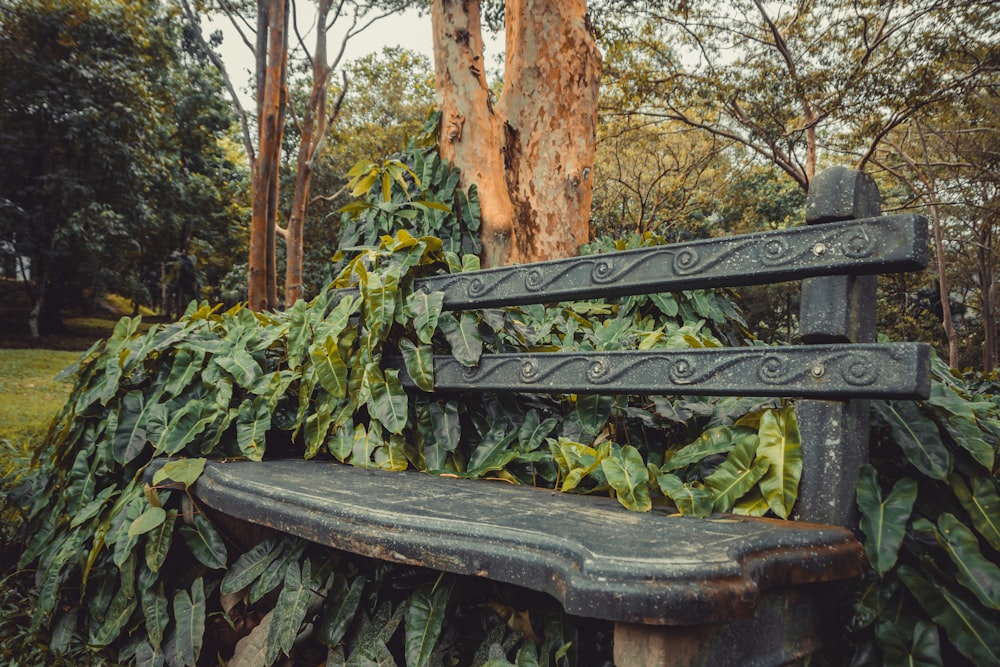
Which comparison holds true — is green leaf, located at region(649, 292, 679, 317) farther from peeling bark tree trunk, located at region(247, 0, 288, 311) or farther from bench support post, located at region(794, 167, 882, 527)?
peeling bark tree trunk, located at region(247, 0, 288, 311)

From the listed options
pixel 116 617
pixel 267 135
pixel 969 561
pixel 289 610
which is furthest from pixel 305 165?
pixel 969 561

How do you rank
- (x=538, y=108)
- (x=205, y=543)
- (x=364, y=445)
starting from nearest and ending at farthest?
1. (x=205, y=543)
2. (x=364, y=445)
3. (x=538, y=108)

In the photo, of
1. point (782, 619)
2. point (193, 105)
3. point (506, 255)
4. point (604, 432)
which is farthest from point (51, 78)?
point (782, 619)

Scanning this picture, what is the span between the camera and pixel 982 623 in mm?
1358

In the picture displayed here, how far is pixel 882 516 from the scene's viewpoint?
146cm

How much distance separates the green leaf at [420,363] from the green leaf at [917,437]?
1.31m

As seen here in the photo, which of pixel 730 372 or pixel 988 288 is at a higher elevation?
pixel 988 288

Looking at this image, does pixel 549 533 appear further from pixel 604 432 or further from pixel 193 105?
pixel 193 105

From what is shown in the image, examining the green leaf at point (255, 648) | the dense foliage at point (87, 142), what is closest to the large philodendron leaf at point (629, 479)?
the green leaf at point (255, 648)

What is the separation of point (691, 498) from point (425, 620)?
71 cm

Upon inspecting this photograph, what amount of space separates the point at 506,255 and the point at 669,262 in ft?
9.52

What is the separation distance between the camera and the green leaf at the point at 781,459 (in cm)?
150

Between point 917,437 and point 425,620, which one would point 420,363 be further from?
point 917,437

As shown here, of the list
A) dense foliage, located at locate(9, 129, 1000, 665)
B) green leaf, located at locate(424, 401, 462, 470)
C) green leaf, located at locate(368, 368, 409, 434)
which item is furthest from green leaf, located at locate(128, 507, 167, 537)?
green leaf, located at locate(424, 401, 462, 470)
